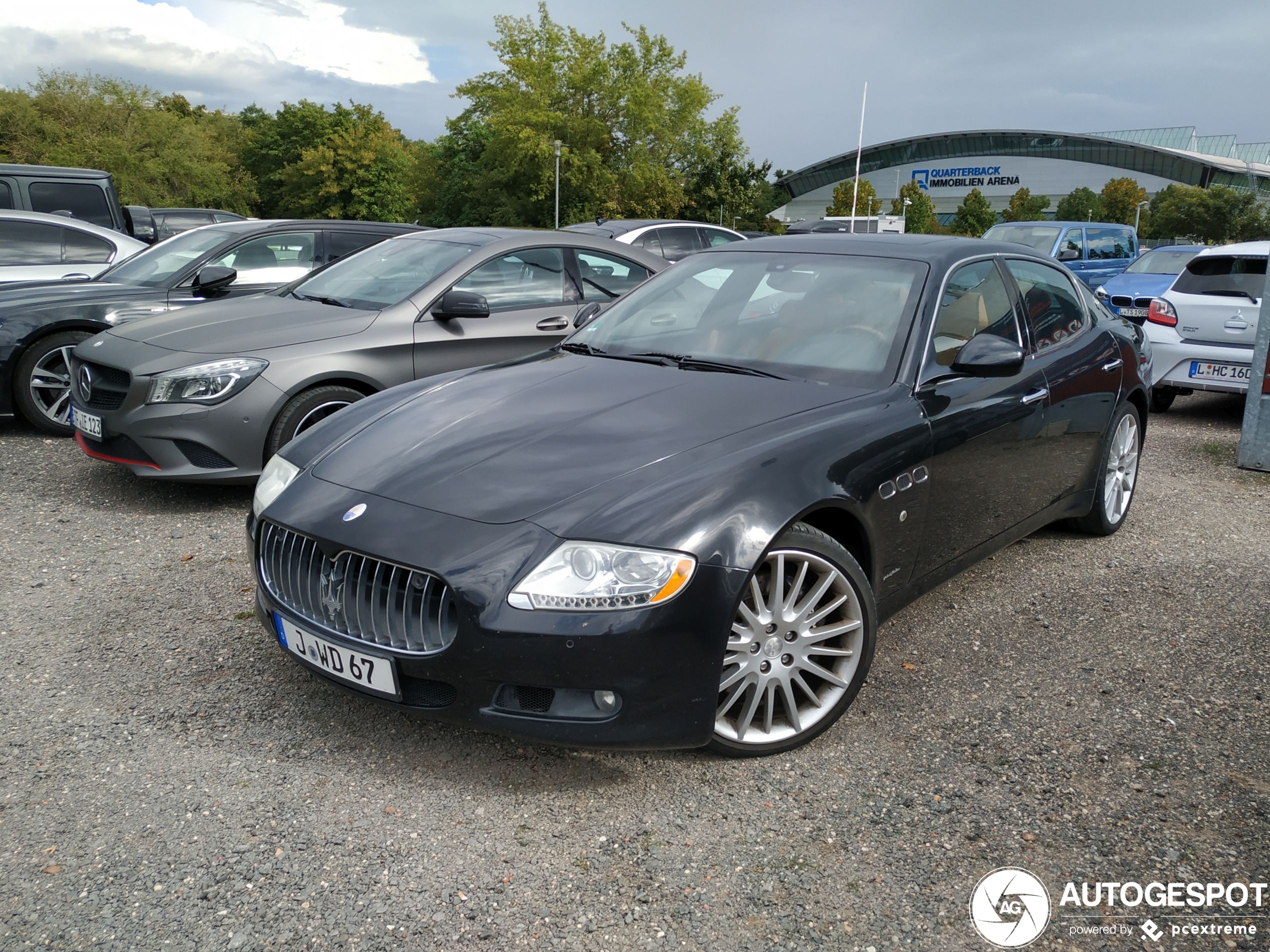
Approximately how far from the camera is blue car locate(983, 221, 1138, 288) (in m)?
14.8

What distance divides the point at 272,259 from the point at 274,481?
507 centimetres

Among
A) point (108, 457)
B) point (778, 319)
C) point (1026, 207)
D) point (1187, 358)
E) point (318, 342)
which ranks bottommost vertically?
point (108, 457)

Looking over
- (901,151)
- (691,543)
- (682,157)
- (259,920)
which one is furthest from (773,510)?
(901,151)

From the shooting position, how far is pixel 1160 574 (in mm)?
4750

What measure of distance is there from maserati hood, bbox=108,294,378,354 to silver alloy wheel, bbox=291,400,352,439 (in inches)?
14.2

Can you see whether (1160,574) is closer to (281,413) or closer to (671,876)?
(671,876)

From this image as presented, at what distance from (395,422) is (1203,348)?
24.2 feet

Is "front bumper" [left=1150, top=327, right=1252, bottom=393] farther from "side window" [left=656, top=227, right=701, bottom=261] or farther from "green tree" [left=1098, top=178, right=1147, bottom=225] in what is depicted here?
"green tree" [left=1098, top=178, right=1147, bottom=225]

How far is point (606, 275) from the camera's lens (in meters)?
6.76

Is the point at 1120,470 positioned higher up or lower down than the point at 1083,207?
lower down

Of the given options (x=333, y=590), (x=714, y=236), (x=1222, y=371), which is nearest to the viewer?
(x=333, y=590)

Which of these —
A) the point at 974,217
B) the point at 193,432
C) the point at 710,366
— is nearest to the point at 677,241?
the point at 193,432

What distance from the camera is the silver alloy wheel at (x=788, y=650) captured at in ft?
9.42

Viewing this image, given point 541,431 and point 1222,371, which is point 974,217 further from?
point 541,431
